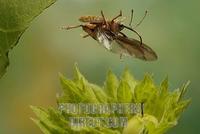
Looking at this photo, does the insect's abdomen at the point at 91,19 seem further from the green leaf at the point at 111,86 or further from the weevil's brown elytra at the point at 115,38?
the green leaf at the point at 111,86

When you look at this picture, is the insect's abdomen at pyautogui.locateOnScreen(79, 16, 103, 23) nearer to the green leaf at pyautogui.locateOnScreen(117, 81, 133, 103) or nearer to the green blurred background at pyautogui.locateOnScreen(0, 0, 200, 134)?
the green leaf at pyautogui.locateOnScreen(117, 81, 133, 103)

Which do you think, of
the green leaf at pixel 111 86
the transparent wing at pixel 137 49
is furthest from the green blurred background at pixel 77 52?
the transparent wing at pixel 137 49

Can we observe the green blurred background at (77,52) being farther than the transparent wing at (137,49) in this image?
Yes

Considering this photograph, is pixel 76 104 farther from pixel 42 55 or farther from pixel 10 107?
pixel 42 55

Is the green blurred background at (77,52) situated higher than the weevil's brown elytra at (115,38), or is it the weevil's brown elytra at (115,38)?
the green blurred background at (77,52)

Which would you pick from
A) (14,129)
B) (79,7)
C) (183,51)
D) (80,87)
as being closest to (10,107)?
(14,129)

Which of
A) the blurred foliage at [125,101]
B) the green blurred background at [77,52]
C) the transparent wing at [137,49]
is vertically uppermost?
the green blurred background at [77,52]

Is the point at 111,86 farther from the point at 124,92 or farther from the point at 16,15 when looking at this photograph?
the point at 16,15
